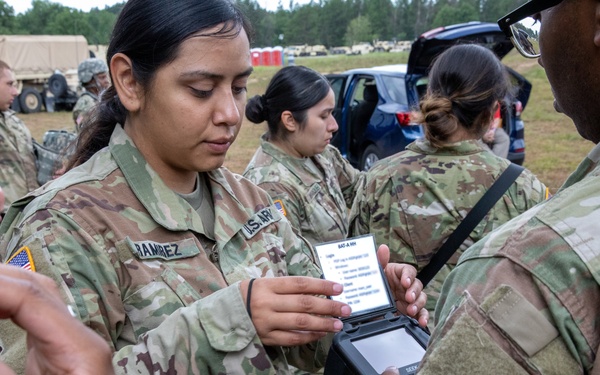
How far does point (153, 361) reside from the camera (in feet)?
4.38

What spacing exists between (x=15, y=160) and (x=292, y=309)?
14.0 ft

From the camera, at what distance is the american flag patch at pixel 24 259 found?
4.47 ft

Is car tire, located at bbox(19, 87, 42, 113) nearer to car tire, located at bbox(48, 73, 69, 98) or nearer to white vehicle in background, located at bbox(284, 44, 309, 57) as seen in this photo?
car tire, located at bbox(48, 73, 69, 98)

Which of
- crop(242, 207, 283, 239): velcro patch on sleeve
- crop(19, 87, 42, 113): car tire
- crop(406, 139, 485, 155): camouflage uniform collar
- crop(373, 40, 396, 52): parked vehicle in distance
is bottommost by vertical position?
crop(19, 87, 42, 113): car tire

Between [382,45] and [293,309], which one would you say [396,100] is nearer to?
[293,309]

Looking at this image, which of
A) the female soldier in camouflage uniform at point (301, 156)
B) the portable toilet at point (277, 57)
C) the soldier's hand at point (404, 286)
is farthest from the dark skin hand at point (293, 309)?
the portable toilet at point (277, 57)

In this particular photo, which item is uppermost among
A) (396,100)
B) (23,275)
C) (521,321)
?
(23,275)

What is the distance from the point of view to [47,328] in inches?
26.3

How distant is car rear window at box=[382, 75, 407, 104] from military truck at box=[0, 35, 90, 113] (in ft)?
52.3

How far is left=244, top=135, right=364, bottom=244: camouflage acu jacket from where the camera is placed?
3.19m

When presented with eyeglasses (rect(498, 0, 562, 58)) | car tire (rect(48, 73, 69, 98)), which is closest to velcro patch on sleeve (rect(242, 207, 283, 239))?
eyeglasses (rect(498, 0, 562, 58))

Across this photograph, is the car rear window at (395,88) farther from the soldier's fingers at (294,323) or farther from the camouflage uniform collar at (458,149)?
the soldier's fingers at (294,323)

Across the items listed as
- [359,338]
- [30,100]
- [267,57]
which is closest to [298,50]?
[267,57]

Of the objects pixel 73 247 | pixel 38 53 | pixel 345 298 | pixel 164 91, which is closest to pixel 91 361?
pixel 73 247
